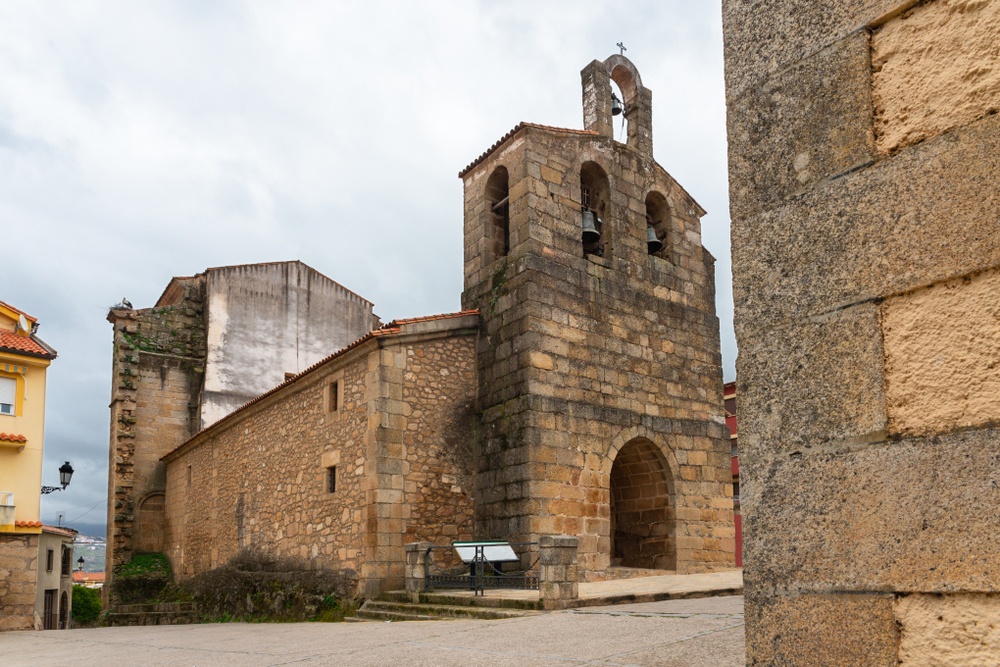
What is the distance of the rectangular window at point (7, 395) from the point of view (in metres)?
15.9

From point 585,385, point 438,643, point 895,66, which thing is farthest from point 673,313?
point 895,66

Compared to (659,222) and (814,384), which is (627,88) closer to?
(659,222)

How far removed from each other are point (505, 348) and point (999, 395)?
11.4 metres

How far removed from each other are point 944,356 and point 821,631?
28.5 inches

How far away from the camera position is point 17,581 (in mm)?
15000

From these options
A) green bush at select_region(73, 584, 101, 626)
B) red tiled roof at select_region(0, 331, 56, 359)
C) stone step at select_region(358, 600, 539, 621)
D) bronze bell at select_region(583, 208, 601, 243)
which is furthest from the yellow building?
green bush at select_region(73, 584, 101, 626)

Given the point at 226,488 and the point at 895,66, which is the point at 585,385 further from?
the point at 895,66

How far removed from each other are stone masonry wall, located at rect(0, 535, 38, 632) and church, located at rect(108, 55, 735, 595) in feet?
11.2

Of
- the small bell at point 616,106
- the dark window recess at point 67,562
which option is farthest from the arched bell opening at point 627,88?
the dark window recess at point 67,562

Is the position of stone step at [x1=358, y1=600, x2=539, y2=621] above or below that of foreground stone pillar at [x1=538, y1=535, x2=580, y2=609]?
below

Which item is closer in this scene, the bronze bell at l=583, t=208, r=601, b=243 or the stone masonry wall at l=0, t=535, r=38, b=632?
the bronze bell at l=583, t=208, r=601, b=243

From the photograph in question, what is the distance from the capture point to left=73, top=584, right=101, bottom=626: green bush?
33.7 metres

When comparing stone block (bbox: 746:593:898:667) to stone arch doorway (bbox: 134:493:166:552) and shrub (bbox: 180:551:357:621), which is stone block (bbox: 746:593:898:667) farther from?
stone arch doorway (bbox: 134:493:166:552)

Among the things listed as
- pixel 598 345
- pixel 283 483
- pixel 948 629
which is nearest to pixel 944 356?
pixel 948 629
